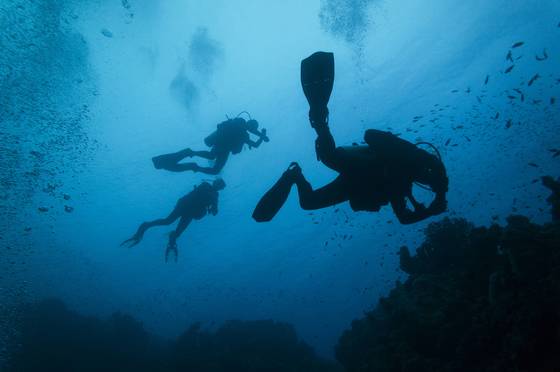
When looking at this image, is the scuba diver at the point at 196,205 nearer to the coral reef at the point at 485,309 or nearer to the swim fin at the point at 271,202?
the coral reef at the point at 485,309

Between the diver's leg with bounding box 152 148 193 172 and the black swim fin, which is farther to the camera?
the diver's leg with bounding box 152 148 193 172

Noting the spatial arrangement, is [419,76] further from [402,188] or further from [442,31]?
[402,188]

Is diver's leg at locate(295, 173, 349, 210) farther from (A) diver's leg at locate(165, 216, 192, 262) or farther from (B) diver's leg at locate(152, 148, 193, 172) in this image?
(A) diver's leg at locate(165, 216, 192, 262)

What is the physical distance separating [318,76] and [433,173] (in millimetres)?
1935

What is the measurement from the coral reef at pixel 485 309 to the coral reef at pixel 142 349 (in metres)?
9.69

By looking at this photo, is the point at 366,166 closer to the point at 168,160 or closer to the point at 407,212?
the point at 407,212

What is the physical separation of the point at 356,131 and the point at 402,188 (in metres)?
29.3

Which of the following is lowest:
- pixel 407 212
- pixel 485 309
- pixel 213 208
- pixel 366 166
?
pixel 485 309

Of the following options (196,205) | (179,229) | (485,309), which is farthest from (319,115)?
(179,229)

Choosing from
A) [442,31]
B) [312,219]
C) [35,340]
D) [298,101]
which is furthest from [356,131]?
[35,340]

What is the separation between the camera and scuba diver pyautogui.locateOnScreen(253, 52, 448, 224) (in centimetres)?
387

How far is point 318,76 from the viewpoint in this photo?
3881 millimetres

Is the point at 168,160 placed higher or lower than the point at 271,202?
higher

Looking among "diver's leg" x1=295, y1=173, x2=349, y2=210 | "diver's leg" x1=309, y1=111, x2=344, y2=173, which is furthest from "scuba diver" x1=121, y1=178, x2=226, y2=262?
"diver's leg" x1=309, y1=111, x2=344, y2=173
